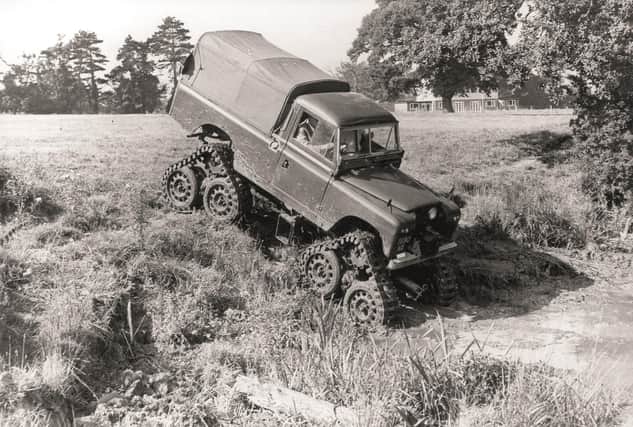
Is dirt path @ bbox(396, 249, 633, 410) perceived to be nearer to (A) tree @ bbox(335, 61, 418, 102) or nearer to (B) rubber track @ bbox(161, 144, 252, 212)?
(B) rubber track @ bbox(161, 144, 252, 212)

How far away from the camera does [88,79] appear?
123 feet

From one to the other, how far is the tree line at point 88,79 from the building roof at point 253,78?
54.5ft

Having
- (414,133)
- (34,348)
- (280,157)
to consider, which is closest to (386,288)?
(280,157)

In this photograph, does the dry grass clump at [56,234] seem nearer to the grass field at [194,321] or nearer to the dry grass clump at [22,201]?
the grass field at [194,321]

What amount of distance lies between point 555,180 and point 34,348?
14.1 m

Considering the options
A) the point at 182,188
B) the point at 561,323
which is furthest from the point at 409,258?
the point at 182,188

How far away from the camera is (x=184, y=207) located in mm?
10781

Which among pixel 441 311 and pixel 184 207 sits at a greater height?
pixel 184 207

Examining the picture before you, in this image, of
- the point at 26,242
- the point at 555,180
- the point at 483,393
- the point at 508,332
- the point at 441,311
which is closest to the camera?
the point at 483,393

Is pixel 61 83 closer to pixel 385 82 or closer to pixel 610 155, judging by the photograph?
pixel 385 82

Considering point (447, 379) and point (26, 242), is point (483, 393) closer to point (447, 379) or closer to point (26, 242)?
point (447, 379)

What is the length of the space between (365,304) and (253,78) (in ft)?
13.4

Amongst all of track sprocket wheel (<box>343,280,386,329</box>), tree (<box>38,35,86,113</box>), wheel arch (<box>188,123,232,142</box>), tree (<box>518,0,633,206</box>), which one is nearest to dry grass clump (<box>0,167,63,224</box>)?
wheel arch (<box>188,123,232,142</box>)

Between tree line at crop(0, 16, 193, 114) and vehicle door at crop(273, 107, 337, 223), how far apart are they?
60.3 ft
